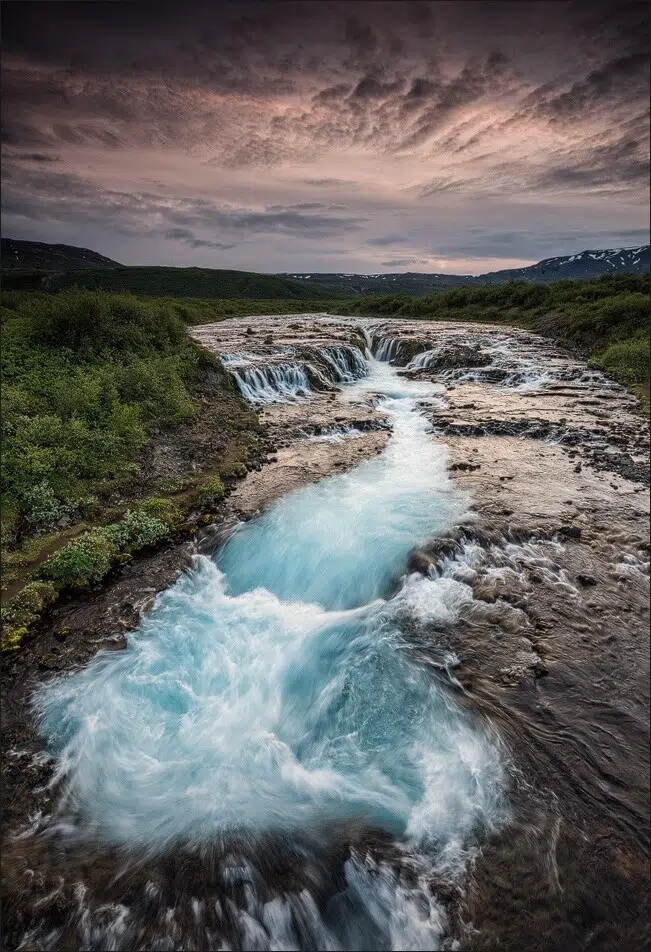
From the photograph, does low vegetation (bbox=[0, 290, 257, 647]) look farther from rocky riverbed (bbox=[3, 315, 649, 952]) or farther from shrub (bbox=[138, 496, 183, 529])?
rocky riverbed (bbox=[3, 315, 649, 952])

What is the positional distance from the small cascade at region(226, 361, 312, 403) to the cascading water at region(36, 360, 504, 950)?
1331 cm

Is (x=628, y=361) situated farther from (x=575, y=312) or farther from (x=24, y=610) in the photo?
(x=24, y=610)

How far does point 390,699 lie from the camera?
6758 millimetres

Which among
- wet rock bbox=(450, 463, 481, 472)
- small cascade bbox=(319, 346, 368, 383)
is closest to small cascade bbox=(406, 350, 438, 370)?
small cascade bbox=(319, 346, 368, 383)

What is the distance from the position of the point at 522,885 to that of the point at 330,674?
11.9 feet

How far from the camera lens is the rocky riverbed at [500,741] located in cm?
431

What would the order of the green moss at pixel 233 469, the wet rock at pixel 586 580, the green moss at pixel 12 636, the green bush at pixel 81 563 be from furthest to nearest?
the green moss at pixel 233 469
the green bush at pixel 81 563
the wet rock at pixel 586 580
the green moss at pixel 12 636

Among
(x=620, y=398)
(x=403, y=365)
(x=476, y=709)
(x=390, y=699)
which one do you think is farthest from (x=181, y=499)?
(x=403, y=365)

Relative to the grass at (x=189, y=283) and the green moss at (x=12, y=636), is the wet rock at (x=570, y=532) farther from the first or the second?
the grass at (x=189, y=283)

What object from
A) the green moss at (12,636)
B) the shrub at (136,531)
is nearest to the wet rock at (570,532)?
the shrub at (136,531)

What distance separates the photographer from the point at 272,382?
2350 cm

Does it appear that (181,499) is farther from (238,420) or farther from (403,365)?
(403,365)

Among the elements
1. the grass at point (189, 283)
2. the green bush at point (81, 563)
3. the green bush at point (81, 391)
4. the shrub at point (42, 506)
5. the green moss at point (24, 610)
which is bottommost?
the green moss at point (24, 610)

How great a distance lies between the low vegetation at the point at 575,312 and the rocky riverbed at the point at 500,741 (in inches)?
511
